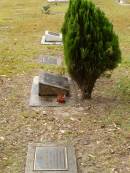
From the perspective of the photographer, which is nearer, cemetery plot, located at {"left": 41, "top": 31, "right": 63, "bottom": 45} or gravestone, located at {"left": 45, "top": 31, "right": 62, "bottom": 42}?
cemetery plot, located at {"left": 41, "top": 31, "right": 63, "bottom": 45}

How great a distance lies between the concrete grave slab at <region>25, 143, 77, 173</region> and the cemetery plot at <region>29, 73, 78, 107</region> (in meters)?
1.47

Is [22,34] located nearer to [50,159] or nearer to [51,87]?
[51,87]

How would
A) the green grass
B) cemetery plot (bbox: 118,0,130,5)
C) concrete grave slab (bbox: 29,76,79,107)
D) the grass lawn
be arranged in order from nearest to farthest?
the grass lawn, concrete grave slab (bbox: 29,76,79,107), the green grass, cemetery plot (bbox: 118,0,130,5)

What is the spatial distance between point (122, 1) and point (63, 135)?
15513mm

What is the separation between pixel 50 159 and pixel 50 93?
2.15 metres

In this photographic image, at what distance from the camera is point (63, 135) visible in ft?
20.4

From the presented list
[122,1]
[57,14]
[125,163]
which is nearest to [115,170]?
[125,163]

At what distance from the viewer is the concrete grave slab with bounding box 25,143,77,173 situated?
17.3 feet

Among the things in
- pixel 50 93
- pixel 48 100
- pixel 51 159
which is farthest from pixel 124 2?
pixel 51 159

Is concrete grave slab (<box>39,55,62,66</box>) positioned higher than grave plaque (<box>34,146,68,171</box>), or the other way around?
grave plaque (<box>34,146,68,171</box>)

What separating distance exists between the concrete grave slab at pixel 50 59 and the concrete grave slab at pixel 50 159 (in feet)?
13.8

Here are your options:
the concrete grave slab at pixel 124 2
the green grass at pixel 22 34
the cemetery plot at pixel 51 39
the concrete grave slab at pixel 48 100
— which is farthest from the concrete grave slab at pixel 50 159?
the concrete grave slab at pixel 124 2

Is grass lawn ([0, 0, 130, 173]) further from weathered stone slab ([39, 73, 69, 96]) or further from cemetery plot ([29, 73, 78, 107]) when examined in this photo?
weathered stone slab ([39, 73, 69, 96])

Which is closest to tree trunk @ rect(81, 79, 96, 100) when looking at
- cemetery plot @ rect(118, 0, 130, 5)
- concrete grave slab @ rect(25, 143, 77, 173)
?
Answer: concrete grave slab @ rect(25, 143, 77, 173)
